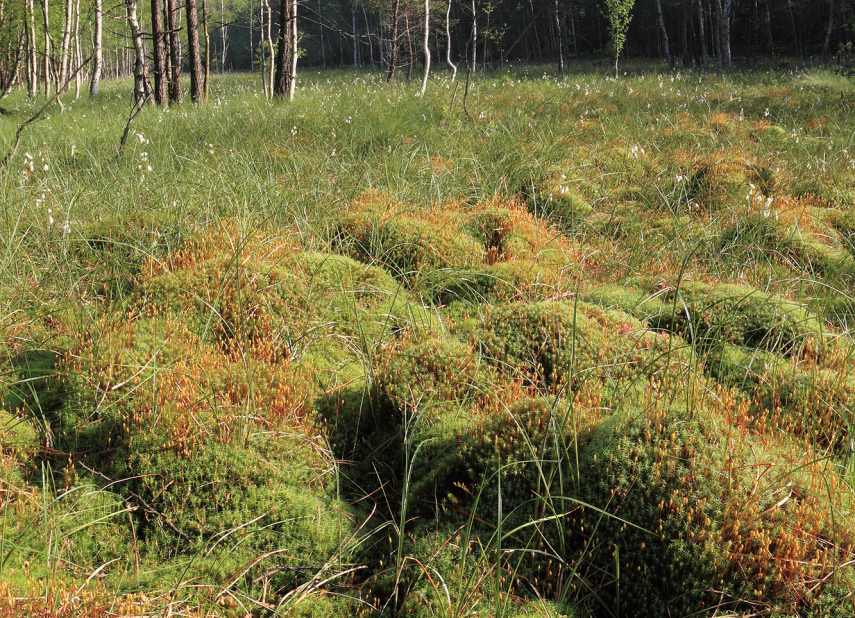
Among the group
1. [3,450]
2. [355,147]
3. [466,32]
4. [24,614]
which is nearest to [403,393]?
[24,614]

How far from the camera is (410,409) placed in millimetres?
3100

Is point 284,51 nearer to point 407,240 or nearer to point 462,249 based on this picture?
point 407,240

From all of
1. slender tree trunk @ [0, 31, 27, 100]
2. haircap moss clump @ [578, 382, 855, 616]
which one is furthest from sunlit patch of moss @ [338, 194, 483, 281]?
slender tree trunk @ [0, 31, 27, 100]

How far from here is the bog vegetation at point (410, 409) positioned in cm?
213

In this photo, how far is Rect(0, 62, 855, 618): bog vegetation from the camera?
213cm

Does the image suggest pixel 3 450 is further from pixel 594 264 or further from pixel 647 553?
pixel 594 264

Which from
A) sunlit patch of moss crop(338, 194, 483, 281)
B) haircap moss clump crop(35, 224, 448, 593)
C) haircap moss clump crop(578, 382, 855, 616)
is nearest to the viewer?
haircap moss clump crop(578, 382, 855, 616)

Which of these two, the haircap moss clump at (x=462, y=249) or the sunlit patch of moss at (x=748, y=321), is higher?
the haircap moss clump at (x=462, y=249)

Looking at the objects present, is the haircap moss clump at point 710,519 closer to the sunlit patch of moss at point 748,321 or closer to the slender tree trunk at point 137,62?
the sunlit patch of moss at point 748,321

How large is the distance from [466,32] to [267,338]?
56756 millimetres

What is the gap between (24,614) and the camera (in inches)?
75.7

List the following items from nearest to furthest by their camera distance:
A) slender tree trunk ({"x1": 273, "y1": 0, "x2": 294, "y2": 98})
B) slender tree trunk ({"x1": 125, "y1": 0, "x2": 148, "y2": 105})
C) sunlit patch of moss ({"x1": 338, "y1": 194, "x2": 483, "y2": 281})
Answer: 1. sunlit patch of moss ({"x1": 338, "y1": 194, "x2": 483, "y2": 281})
2. slender tree trunk ({"x1": 125, "y1": 0, "x2": 148, "y2": 105})
3. slender tree trunk ({"x1": 273, "y1": 0, "x2": 294, "y2": 98})

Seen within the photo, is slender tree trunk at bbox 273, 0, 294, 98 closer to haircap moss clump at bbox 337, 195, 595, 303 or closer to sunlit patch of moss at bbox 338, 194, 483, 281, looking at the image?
haircap moss clump at bbox 337, 195, 595, 303

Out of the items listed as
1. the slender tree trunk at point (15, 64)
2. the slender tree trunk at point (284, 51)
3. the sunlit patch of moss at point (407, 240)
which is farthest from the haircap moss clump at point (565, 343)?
the slender tree trunk at point (284, 51)
